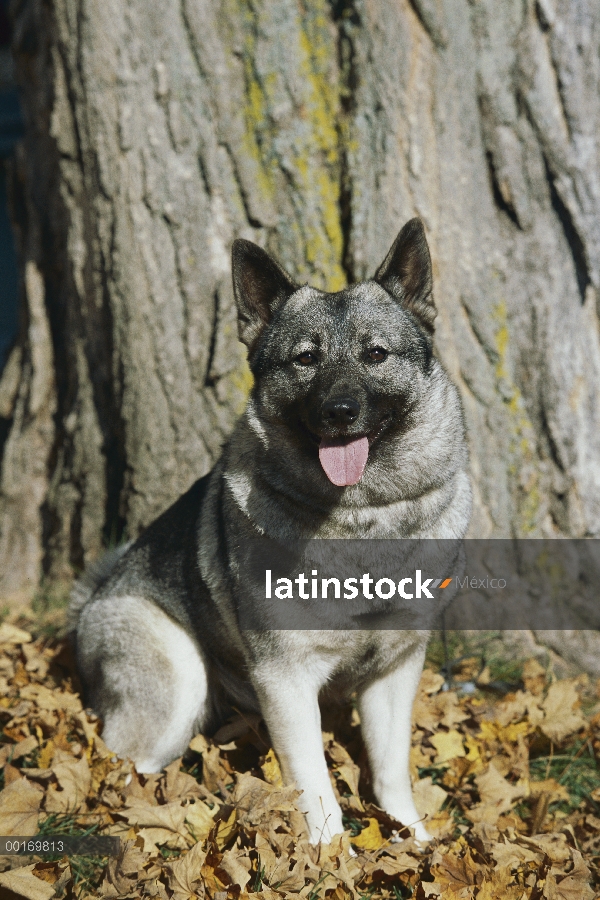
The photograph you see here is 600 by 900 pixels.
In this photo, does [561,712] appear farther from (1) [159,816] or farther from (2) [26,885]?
(2) [26,885]

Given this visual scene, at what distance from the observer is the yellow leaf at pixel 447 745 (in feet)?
10.7

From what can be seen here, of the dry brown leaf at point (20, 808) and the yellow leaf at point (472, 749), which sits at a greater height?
the dry brown leaf at point (20, 808)

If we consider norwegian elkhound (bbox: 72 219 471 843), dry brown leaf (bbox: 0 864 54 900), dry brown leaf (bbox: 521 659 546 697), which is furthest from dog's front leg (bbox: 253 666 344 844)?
dry brown leaf (bbox: 521 659 546 697)

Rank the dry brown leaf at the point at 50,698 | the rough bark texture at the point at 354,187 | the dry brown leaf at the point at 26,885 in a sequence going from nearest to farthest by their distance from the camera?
1. the dry brown leaf at the point at 26,885
2. the dry brown leaf at the point at 50,698
3. the rough bark texture at the point at 354,187

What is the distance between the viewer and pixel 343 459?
2.68 metres

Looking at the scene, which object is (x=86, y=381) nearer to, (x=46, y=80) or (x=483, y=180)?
(x=46, y=80)

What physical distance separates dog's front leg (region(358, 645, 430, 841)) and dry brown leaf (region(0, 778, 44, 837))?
127 centimetres

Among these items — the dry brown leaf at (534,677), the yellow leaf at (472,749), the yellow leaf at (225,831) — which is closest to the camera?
the yellow leaf at (225,831)

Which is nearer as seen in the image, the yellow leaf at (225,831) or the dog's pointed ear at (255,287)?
the yellow leaf at (225,831)

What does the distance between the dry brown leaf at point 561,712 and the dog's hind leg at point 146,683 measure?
1.52 metres

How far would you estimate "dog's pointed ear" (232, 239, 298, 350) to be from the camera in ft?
9.59

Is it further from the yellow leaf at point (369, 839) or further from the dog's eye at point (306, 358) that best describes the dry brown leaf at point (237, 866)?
the dog's eye at point (306, 358)

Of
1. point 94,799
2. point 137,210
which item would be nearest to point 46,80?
point 137,210

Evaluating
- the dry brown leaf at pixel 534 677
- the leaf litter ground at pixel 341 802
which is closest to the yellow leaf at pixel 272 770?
the leaf litter ground at pixel 341 802
